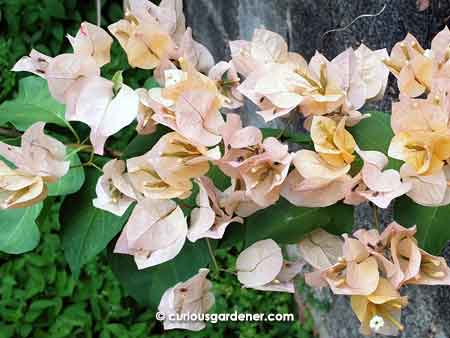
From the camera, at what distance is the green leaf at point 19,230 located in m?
0.56

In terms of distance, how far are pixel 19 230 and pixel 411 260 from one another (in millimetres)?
332

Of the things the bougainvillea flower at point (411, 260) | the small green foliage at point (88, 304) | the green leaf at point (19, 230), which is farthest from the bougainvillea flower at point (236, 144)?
the small green foliage at point (88, 304)

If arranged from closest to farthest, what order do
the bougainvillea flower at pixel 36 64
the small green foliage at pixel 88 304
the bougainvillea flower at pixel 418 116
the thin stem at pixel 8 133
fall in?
the bougainvillea flower at pixel 418 116, the bougainvillea flower at pixel 36 64, the thin stem at pixel 8 133, the small green foliage at pixel 88 304

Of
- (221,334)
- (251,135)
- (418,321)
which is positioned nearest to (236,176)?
(251,135)

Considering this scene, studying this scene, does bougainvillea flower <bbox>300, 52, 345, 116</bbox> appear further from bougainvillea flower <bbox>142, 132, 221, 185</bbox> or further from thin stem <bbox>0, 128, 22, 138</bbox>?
thin stem <bbox>0, 128, 22, 138</bbox>

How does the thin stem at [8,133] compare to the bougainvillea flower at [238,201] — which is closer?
the bougainvillea flower at [238,201]

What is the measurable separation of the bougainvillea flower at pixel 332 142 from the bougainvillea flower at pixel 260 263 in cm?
8

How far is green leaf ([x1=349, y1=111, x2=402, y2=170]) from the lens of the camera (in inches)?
18.4

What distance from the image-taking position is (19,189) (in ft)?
1.48

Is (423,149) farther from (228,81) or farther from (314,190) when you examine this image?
(228,81)

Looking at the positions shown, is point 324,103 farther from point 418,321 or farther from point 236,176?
point 418,321

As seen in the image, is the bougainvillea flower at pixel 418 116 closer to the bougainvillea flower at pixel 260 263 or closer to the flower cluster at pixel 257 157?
the flower cluster at pixel 257 157

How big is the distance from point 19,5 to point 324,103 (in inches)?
81.6

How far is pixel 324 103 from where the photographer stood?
0.45 m
